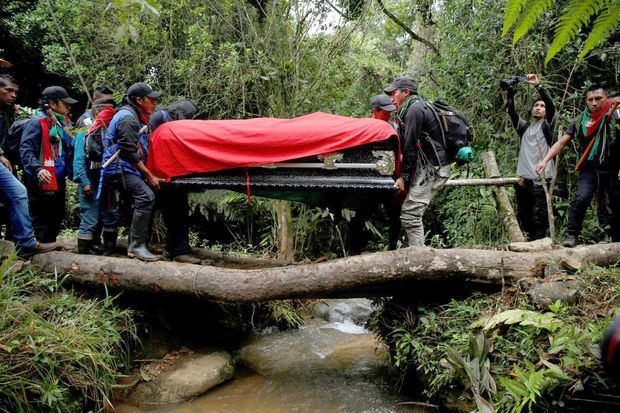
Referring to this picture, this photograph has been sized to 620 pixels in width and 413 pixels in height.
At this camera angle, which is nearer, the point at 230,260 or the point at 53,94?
the point at 53,94

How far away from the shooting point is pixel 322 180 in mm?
3865

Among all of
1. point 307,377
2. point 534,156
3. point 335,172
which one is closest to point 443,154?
point 335,172

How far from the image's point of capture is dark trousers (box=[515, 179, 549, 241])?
4.54m

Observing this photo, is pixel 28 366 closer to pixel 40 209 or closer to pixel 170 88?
pixel 40 209

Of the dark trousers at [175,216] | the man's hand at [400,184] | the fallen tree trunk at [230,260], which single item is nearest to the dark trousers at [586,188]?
the man's hand at [400,184]

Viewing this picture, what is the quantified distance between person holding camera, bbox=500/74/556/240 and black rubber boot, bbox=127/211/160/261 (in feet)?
13.0

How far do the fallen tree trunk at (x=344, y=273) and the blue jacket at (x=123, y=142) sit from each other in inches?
35.0

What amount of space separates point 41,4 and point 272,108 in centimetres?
513

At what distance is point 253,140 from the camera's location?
12.4 feet

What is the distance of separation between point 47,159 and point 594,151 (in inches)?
214

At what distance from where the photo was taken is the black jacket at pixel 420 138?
3725mm

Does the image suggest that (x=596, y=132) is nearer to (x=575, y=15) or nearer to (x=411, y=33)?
(x=575, y=15)

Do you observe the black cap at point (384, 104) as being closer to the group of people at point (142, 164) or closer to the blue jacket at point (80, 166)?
the group of people at point (142, 164)

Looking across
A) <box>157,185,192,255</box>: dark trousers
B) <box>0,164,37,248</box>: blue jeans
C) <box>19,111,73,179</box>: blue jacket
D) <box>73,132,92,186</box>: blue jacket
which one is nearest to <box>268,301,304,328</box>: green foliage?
<box>157,185,192,255</box>: dark trousers
